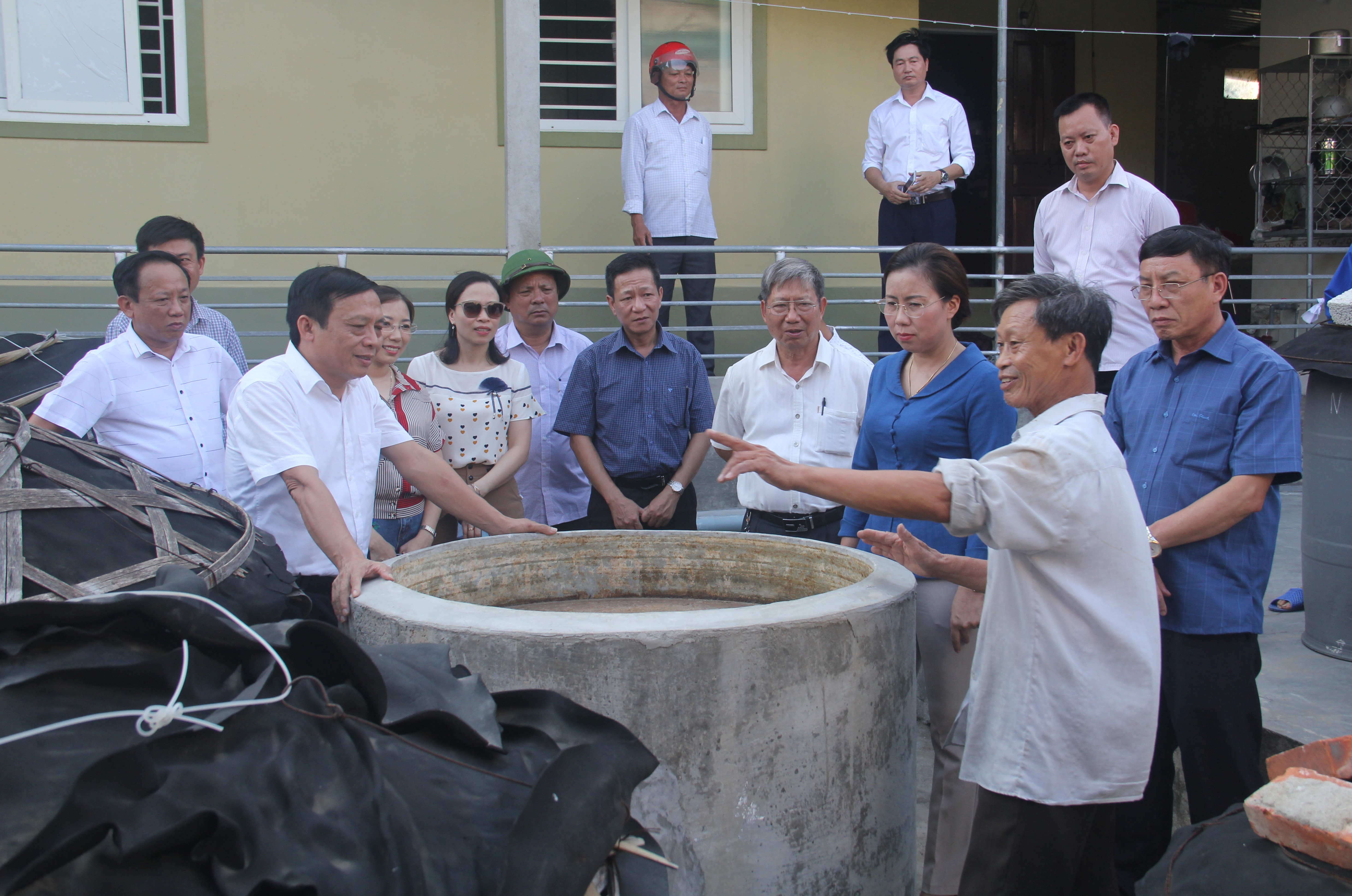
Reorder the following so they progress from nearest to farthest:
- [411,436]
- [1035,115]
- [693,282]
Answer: [411,436]
[693,282]
[1035,115]

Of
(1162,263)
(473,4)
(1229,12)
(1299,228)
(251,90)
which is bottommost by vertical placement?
(1162,263)

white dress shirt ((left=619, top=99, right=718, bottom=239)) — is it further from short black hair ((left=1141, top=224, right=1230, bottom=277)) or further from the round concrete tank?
the round concrete tank

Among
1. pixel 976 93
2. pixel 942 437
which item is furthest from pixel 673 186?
pixel 976 93

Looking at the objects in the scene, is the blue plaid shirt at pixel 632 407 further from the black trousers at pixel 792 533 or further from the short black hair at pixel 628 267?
the black trousers at pixel 792 533

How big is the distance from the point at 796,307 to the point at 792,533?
0.83 metres

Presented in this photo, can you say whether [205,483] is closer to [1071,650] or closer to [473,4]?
[1071,650]

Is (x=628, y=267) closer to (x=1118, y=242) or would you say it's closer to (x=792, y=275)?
(x=792, y=275)

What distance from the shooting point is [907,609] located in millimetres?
2918

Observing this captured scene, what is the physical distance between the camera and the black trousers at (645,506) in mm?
4523

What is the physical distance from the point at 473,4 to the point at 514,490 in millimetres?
4634

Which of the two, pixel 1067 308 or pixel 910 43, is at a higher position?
pixel 910 43

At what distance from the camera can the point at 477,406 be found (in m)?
4.57

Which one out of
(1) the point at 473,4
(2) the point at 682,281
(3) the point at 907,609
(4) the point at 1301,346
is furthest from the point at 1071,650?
(1) the point at 473,4

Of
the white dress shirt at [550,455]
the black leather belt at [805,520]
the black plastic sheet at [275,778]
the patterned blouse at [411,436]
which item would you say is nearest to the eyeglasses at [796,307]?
the black leather belt at [805,520]
